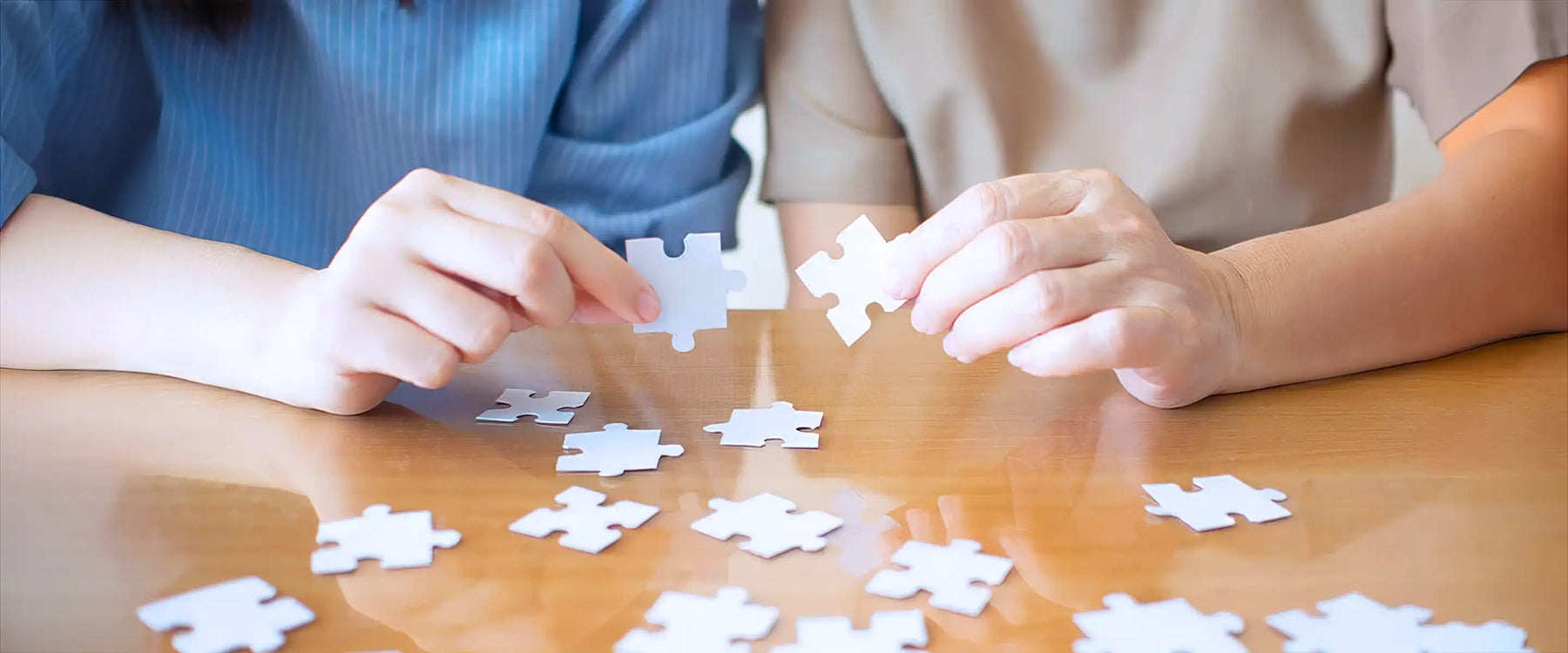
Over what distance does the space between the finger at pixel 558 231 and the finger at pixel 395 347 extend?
3.7 inches

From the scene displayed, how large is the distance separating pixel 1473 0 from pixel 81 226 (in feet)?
4.19

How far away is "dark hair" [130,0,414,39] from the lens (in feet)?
3.56

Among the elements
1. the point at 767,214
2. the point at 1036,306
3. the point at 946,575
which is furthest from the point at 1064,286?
the point at 767,214

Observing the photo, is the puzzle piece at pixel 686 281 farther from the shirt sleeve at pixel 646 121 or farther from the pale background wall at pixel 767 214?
the pale background wall at pixel 767 214

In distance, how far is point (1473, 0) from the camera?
3.46ft

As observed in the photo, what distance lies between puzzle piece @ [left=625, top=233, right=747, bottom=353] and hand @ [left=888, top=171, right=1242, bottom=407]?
14 centimetres

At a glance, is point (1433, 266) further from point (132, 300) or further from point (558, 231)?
point (132, 300)

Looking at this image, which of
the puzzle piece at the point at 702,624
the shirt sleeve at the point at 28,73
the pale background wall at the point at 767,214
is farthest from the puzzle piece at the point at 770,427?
the pale background wall at the point at 767,214

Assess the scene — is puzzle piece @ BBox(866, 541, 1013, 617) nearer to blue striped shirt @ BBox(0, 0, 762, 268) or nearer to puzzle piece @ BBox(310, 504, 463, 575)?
puzzle piece @ BBox(310, 504, 463, 575)

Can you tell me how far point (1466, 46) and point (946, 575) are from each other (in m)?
0.85

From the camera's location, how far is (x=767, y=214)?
239 centimetres

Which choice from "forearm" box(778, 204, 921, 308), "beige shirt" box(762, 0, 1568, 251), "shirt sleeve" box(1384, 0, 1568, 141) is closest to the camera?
"shirt sleeve" box(1384, 0, 1568, 141)

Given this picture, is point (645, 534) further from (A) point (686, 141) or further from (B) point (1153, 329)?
(A) point (686, 141)

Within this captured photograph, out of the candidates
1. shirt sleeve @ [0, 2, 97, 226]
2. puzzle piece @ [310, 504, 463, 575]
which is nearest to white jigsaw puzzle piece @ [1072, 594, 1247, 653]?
puzzle piece @ [310, 504, 463, 575]
